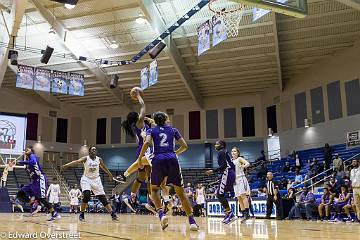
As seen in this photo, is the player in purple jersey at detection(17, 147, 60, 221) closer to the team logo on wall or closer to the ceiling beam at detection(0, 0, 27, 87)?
the ceiling beam at detection(0, 0, 27, 87)

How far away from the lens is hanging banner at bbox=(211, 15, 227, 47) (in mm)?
13753

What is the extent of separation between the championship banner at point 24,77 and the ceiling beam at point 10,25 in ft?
5.01

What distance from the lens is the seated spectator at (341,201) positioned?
1243 cm

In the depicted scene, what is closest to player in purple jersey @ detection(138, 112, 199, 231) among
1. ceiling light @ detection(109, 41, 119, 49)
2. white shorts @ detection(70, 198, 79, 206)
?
ceiling light @ detection(109, 41, 119, 49)

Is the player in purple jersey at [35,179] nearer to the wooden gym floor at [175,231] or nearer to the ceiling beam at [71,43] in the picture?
the wooden gym floor at [175,231]

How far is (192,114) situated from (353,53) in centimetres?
1291

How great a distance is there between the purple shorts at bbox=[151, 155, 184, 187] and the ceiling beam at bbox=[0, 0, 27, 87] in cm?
1382

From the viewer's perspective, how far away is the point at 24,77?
19.1 metres

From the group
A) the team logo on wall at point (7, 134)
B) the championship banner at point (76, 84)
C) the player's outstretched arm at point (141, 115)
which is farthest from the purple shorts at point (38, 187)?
the team logo on wall at point (7, 134)

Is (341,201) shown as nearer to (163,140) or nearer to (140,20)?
(163,140)

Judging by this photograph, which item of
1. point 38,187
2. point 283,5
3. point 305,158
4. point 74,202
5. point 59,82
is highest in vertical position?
point 59,82

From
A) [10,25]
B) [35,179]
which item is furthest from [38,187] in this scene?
[10,25]

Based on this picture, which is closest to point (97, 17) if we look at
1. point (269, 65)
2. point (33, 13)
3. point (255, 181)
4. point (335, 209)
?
point (33, 13)

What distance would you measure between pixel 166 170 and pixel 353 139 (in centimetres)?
1824
